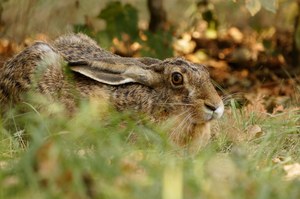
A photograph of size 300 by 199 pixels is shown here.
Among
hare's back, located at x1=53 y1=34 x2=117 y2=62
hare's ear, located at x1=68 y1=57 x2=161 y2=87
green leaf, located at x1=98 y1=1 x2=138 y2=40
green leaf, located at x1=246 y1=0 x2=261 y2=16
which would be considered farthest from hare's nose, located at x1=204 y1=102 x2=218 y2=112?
green leaf, located at x1=98 y1=1 x2=138 y2=40

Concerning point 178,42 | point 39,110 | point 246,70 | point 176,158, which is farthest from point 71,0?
point 176,158

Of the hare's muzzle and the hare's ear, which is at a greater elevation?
the hare's ear

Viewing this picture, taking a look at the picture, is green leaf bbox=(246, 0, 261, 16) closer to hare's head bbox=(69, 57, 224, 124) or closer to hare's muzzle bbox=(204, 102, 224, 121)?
hare's head bbox=(69, 57, 224, 124)

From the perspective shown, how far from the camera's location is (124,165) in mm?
4328

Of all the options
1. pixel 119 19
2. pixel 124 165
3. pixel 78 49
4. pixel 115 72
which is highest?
pixel 119 19

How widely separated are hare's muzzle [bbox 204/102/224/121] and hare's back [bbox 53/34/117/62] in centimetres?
109

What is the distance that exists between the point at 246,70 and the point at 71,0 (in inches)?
95.5

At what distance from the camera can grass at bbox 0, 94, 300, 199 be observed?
3922 mm

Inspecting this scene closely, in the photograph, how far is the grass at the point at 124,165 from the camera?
3.92 metres

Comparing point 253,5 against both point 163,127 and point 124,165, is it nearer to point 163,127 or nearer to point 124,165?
point 163,127

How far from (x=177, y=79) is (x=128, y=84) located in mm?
414

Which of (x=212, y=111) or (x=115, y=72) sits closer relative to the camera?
(x=212, y=111)

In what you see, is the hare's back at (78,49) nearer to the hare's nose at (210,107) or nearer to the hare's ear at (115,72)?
the hare's ear at (115,72)

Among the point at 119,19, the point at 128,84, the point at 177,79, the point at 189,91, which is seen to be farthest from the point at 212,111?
the point at 119,19
